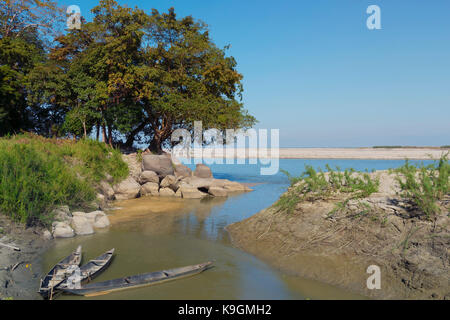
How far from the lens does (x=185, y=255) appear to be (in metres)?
7.42

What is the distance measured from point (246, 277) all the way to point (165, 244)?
9.83ft

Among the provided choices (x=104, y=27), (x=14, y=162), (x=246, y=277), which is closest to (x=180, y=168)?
(x=104, y=27)

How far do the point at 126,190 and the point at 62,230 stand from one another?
23.4 feet

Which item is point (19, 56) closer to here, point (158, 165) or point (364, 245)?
point (158, 165)

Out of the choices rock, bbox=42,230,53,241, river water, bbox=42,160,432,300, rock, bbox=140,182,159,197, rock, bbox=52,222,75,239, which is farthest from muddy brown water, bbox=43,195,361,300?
rock, bbox=140,182,159,197

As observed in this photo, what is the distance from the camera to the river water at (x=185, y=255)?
5.39m

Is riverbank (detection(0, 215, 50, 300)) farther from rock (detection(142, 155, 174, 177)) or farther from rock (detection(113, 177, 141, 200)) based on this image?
rock (detection(142, 155, 174, 177))

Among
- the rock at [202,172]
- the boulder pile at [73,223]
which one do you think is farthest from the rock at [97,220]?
the rock at [202,172]

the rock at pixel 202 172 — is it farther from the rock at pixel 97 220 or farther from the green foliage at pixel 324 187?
the green foliage at pixel 324 187

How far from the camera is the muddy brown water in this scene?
5.38 m

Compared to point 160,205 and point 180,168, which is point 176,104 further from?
point 160,205

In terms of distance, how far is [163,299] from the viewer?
513cm

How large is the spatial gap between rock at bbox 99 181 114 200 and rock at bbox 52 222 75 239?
522 cm

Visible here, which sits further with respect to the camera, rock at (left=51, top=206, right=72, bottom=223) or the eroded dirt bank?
rock at (left=51, top=206, right=72, bottom=223)
